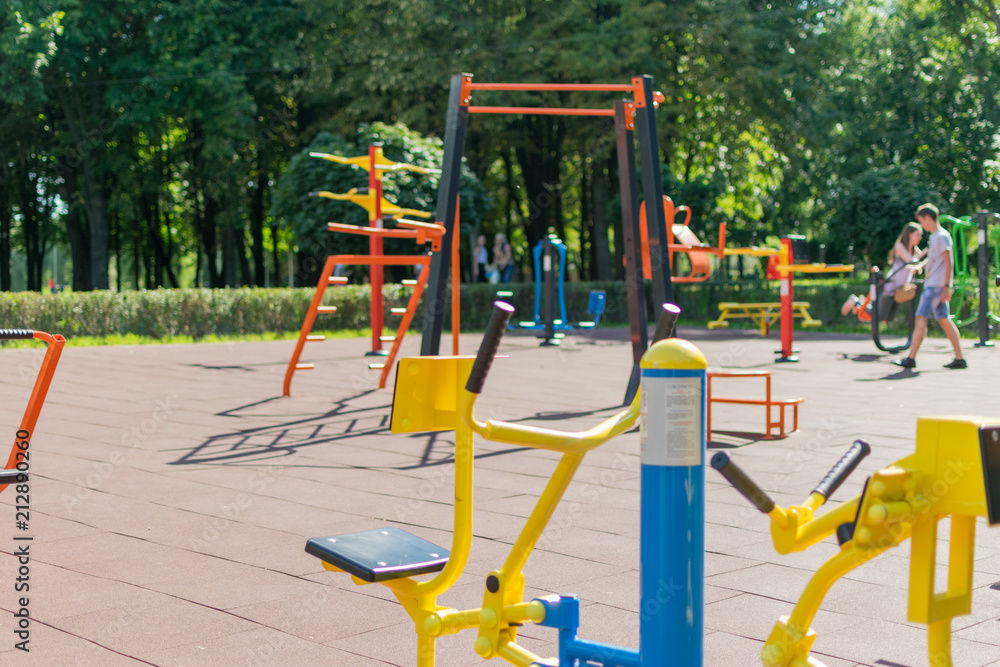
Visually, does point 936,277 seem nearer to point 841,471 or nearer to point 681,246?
point 681,246

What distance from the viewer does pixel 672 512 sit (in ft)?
7.53

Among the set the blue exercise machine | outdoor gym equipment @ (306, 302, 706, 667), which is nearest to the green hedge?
the blue exercise machine

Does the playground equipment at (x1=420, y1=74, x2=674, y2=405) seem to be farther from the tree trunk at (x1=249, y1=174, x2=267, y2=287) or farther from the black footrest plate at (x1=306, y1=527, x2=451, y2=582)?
the tree trunk at (x1=249, y1=174, x2=267, y2=287)

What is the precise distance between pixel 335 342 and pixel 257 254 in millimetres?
20288

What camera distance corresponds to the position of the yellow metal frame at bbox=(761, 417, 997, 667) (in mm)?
1901

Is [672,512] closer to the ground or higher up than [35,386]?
closer to the ground

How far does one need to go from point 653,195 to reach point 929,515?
21.6 feet

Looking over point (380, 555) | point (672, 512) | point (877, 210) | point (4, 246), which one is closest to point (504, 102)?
point (877, 210)

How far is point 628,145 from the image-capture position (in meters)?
8.82

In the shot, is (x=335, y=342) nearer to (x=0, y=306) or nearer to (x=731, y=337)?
(x=0, y=306)

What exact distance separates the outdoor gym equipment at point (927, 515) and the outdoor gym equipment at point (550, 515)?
262 mm

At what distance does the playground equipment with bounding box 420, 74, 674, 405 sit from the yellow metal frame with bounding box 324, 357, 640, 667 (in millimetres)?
4779

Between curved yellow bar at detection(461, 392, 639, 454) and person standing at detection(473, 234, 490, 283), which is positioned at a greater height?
person standing at detection(473, 234, 490, 283)

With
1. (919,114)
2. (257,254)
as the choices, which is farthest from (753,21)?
(257,254)
